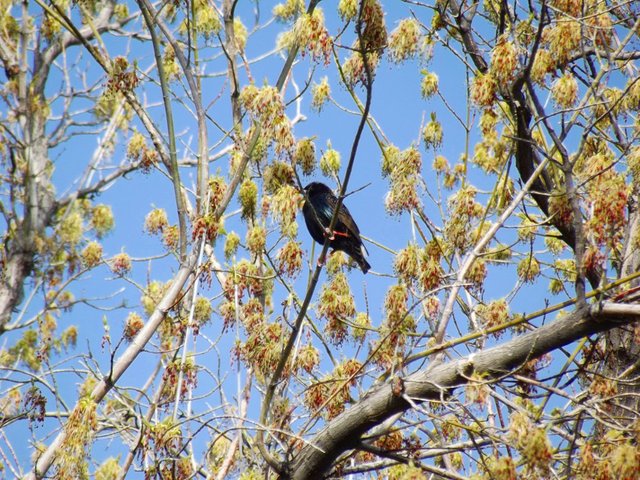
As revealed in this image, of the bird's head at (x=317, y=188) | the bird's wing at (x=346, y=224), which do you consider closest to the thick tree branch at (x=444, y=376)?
the bird's wing at (x=346, y=224)

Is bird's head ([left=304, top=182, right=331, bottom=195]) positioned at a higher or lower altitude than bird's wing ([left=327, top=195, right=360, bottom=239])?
higher

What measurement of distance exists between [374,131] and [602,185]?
1.65m

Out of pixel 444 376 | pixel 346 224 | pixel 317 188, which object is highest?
pixel 317 188

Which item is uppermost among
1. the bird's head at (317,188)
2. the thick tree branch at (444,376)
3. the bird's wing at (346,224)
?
the bird's head at (317,188)

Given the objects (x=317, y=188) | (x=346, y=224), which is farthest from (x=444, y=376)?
(x=317, y=188)

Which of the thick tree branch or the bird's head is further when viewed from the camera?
the bird's head

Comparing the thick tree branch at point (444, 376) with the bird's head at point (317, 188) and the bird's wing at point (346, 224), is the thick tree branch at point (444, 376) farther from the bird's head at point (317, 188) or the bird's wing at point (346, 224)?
the bird's head at point (317, 188)

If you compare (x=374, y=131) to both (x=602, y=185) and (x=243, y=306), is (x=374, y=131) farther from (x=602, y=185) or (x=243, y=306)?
(x=602, y=185)

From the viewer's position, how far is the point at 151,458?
3.62m

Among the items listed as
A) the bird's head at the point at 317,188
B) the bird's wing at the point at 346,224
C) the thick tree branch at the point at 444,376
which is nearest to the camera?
the thick tree branch at the point at 444,376

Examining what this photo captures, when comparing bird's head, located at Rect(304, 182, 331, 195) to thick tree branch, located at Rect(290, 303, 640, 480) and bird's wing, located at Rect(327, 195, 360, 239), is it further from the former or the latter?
thick tree branch, located at Rect(290, 303, 640, 480)

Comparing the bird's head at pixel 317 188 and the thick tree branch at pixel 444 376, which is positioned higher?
the bird's head at pixel 317 188

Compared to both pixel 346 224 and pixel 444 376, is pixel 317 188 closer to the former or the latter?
pixel 346 224

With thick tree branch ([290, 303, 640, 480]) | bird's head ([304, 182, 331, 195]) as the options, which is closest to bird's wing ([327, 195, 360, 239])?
bird's head ([304, 182, 331, 195])
